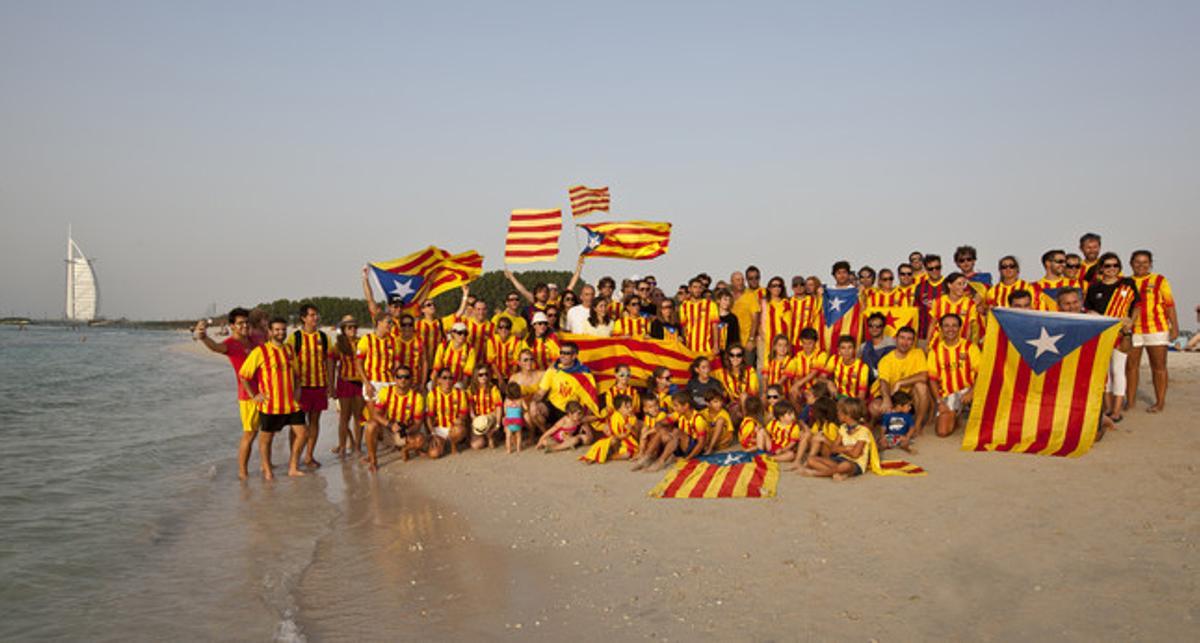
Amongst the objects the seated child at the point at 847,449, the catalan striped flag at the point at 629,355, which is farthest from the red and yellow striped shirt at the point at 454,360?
the seated child at the point at 847,449

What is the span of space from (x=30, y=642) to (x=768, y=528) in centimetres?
488

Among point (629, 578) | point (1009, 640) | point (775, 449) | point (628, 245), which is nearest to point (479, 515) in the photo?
point (629, 578)

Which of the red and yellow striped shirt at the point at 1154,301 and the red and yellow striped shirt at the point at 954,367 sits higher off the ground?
the red and yellow striped shirt at the point at 1154,301

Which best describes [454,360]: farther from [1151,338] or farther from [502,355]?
[1151,338]

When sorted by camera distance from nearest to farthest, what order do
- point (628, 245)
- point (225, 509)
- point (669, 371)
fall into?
point (225, 509) → point (669, 371) → point (628, 245)

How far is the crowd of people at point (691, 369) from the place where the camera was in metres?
8.09

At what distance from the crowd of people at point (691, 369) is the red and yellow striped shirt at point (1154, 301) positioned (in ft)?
0.07

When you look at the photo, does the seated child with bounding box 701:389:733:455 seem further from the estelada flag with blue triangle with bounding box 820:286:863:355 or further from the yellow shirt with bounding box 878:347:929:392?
the estelada flag with blue triangle with bounding box 820:286:863:355

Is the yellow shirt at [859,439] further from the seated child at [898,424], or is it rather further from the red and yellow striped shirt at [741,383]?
the red and yellow striped shirt at [741,383]

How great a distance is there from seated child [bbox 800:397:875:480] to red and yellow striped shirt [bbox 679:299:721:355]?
2.73 meters

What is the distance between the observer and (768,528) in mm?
5754

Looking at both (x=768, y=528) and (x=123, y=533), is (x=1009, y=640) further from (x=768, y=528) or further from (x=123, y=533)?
(x=123, y=533)

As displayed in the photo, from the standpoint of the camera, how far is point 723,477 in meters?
7.15

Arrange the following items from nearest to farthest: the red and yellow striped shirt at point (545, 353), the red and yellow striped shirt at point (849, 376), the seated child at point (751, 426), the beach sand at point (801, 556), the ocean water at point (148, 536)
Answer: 1. the beach sand at point (801, 556)
2. the ocean water at point (148, 536)
3. the seated child at point (751, 426)
4. the red and yellow striped shirt at point (849, 376)
5. the red and yellow striped shirt at point (545, 353)
